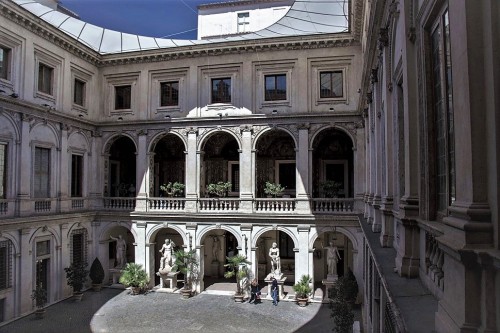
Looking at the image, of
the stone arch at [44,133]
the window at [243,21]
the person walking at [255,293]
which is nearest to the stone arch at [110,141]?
the stone arch at [44,133]

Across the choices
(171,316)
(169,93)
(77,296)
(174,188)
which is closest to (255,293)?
(171,316)

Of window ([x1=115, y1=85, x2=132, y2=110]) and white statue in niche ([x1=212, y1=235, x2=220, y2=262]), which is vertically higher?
window ([x1=115, y1=85, x2=132, y2=110])

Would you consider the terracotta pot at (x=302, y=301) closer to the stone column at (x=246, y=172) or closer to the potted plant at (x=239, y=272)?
the potted plant at (x=239, y=272)

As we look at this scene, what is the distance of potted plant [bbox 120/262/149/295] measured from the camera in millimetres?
21672

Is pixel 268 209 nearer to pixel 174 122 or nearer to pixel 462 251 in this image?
pixel 174 122

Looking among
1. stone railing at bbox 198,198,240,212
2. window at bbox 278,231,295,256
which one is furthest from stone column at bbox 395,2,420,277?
window at bbox 278,231,295,256

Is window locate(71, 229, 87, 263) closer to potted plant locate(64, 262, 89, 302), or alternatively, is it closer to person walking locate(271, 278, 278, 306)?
potted plant locate(64, 262, 89, 302)

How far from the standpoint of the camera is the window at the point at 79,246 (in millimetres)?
22406

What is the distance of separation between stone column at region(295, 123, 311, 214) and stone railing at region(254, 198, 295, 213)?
0.46m

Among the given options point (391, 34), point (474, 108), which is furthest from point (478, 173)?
point (391, 34)

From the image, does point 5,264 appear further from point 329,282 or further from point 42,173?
point 329,282

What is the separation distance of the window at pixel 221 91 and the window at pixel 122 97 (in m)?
5.76

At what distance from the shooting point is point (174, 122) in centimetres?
2317

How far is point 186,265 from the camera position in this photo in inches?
848
